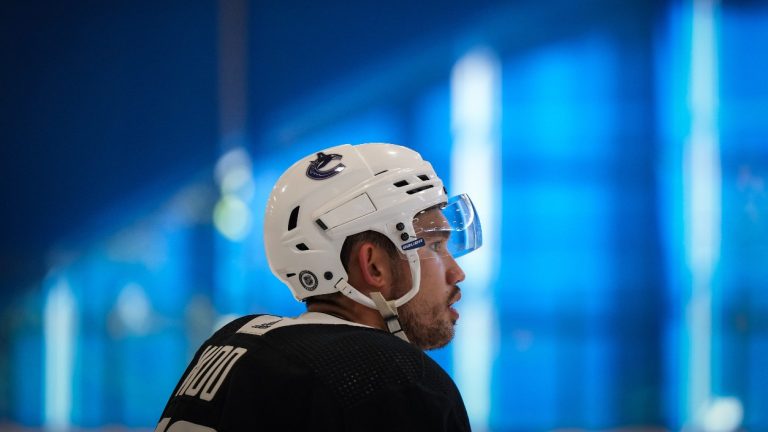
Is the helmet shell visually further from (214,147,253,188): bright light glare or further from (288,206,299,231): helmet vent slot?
(214,147,253,188): bright light glare

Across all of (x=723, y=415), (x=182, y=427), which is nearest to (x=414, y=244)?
(x=182, y=427)

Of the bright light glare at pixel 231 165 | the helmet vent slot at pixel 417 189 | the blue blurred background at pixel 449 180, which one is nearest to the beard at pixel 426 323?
the helmet vent slot at pixel 417 189

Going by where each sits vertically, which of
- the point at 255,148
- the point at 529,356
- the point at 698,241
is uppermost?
the point at 255,148

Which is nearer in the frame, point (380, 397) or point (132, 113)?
point (380, 397)

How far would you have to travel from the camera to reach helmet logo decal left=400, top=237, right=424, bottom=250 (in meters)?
1.80

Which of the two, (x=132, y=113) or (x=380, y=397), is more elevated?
(x=132, y=113)

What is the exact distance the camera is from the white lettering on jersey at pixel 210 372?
1.47m

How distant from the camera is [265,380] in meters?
1.38

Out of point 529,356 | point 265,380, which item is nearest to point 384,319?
point 265,380

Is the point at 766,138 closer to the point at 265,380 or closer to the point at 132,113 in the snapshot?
the point at 132,113

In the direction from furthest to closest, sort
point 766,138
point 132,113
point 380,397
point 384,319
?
point 132,113 < point 766,138 < point 384,319 < point 380,397

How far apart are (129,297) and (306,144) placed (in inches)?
58.4

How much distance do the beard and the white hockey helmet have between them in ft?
0.10

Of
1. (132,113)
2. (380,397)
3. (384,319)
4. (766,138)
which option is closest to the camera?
(380,397)
